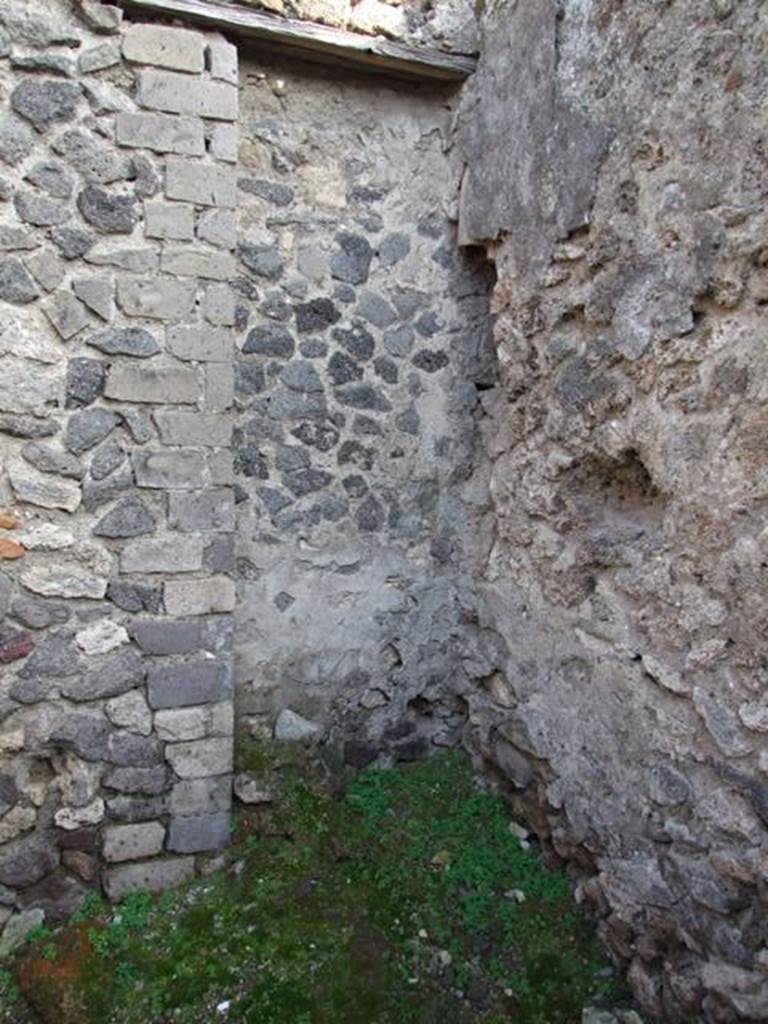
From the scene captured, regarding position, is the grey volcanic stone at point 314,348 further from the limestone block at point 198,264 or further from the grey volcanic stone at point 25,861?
the grey volcanic stone at point 25,861

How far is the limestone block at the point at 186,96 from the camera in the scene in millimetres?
2836

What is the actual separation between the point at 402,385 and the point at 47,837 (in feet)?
7.34

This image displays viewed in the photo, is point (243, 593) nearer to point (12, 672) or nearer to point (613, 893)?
Result: point (12, 672)

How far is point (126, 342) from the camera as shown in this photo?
287 cm

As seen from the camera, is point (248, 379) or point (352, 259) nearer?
point (248, 379)

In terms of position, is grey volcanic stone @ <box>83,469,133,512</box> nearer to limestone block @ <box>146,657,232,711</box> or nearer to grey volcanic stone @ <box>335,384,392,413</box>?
limestone block @ <box>146,657,232,711</box>

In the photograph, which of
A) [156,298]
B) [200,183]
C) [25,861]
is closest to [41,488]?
[156,298]

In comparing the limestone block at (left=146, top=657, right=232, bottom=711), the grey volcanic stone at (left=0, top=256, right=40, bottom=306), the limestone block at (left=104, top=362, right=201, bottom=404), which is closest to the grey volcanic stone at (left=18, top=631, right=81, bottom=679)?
the limestone block at (left=146, top=657, right=232, bottom=711)

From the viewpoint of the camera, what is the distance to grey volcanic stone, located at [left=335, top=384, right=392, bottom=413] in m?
3.55

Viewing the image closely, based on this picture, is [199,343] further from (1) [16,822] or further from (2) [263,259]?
(1) [16,822]

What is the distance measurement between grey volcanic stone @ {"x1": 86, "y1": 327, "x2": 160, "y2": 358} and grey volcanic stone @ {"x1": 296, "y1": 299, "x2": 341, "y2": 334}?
0.73 metres

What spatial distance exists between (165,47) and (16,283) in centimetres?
96

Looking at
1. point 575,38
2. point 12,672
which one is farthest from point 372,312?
point 12,672

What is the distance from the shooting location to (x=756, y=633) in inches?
88.0
